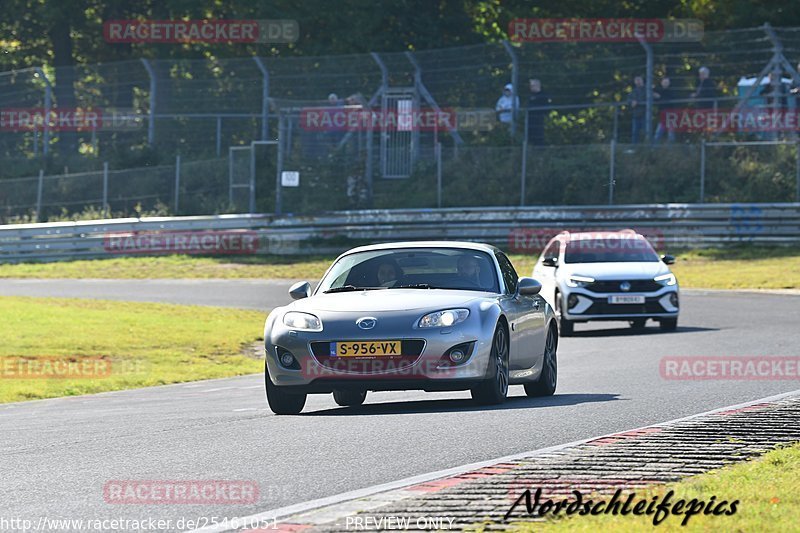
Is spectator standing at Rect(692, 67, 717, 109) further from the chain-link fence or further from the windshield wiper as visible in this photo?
the windshield wiper

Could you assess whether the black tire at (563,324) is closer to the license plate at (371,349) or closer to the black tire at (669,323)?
the black tire at (669,323)

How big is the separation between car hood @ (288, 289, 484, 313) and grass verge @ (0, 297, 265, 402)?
4284 mm

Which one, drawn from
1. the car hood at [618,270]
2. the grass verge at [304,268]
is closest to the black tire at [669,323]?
the car hood at [618,270]

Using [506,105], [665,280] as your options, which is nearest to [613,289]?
[665,280]

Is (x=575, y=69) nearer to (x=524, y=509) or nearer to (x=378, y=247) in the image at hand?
(x=378, y=247)

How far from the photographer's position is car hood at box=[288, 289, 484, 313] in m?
11.9

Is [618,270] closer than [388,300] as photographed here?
No

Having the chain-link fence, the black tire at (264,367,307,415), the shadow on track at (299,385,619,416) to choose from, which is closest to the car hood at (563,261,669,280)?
the shadow on track at (299,385,619,416)

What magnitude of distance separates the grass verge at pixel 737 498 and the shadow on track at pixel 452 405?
13.1 ft

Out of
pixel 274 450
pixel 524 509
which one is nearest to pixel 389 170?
pixel 274 450

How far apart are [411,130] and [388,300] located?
26.2 metres

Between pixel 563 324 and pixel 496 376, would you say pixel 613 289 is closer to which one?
pixel 563 324

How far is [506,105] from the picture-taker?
1423 inches

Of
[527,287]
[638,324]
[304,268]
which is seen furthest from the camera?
[304,268]
